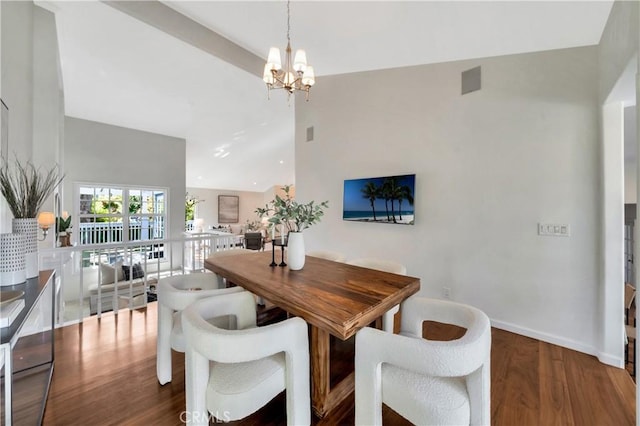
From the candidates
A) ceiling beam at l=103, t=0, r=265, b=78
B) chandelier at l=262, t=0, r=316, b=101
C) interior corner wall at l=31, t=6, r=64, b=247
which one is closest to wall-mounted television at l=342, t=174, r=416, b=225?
chandelier at l=262, t=0, r=316, b=101

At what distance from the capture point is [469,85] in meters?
2.87

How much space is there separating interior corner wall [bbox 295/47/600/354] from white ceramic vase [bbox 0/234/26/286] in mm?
3292

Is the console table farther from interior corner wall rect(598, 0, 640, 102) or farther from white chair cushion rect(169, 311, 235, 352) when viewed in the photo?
interior corner wall rect(598, 0, 640, 102)

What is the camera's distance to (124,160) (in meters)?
6.08

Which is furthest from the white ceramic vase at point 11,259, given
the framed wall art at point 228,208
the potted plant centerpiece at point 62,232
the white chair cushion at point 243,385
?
the framed wall art at point 228,208

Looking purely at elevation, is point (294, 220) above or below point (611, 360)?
above

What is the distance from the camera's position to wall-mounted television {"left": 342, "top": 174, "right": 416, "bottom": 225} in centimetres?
326

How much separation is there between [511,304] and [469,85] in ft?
7.65

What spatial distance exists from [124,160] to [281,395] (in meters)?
6.49

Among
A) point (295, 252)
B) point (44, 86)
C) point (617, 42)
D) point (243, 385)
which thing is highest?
point (44, 86)

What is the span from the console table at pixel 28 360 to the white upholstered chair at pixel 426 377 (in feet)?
4.91

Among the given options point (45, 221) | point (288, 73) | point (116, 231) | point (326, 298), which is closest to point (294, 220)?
point (326, 298)

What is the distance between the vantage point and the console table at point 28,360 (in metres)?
1.14

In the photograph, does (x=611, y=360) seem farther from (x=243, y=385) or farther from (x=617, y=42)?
(x=243, y=385)
